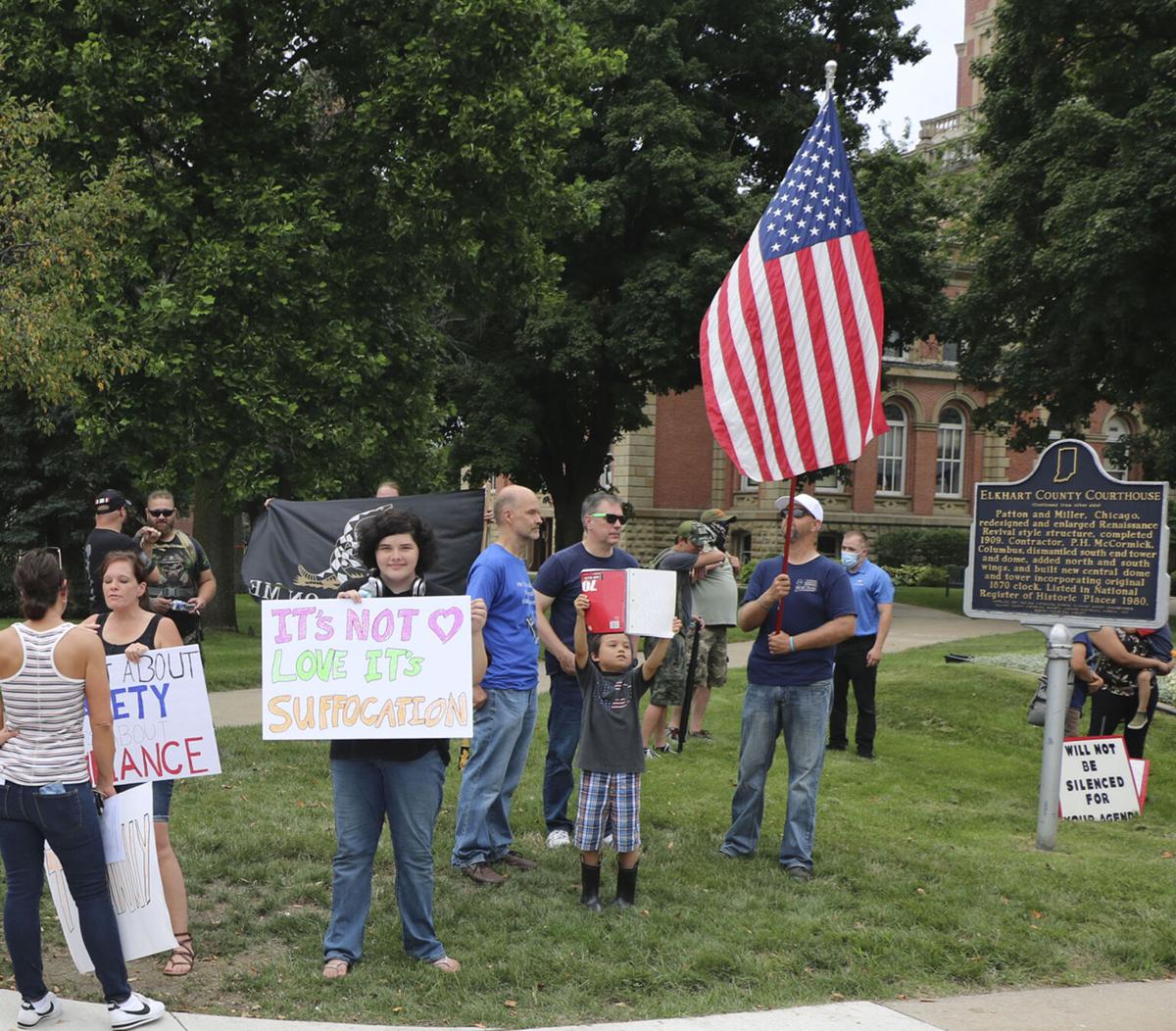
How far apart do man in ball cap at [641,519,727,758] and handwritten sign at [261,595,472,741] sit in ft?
16.7

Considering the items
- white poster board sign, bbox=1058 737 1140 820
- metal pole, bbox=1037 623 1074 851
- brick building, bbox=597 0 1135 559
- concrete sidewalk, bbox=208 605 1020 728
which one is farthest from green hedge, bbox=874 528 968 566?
metal pole, bbox=1037 623 1074 851

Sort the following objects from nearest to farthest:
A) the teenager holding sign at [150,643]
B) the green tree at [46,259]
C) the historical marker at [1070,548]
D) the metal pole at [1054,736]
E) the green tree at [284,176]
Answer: the teenager holding sign at [150,643]
the metal pole at [1054,736]
the historical marker at [1070,548]
the green tree at [46,259]
the green tree at [284,176]

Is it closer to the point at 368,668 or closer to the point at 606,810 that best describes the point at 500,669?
the point at 606,810

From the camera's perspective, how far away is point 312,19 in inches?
688

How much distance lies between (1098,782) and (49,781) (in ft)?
24.3

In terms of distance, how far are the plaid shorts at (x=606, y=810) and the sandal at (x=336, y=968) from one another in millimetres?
1375

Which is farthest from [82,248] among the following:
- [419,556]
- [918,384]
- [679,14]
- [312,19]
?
[918,384]

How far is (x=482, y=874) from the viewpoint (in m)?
6.88

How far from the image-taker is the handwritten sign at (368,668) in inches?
214

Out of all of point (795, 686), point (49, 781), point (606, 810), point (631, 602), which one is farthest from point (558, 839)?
point (49, 781)

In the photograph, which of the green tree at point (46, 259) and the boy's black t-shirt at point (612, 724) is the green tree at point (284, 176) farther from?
the boy's black t-shirt at point (612, 724)

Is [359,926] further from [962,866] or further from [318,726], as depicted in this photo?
[962,866]

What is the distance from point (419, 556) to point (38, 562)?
1.65 metres

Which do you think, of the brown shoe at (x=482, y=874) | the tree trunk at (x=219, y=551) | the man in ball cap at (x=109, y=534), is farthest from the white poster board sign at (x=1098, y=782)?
the tree trunk at (x=219, y=551)
